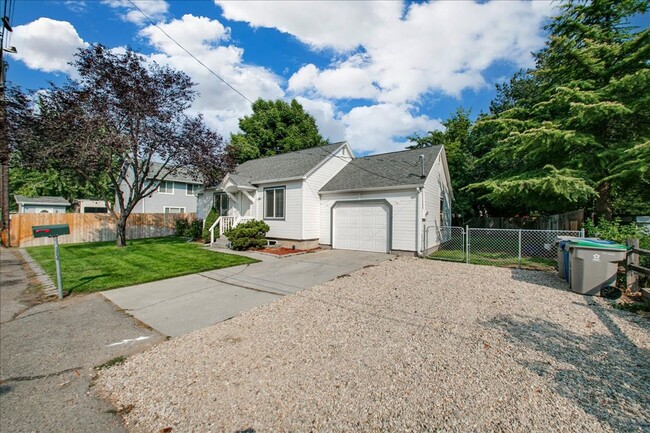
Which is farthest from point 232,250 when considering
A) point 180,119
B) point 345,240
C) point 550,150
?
point 550,150

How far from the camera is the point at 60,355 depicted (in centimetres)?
384

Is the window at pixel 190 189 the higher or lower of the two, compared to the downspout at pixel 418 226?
higher

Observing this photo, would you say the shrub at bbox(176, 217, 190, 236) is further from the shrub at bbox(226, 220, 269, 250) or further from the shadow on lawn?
the shadow on lawn

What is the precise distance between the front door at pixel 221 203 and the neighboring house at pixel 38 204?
1025 inches

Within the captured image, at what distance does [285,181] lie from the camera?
13680mm

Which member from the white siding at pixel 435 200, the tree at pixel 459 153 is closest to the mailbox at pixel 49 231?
the white siding at pixel 435 200

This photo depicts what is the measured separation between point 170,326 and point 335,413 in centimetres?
352

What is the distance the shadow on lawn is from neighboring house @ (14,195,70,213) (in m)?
41.6

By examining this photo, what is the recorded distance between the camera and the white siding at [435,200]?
38.7 ft

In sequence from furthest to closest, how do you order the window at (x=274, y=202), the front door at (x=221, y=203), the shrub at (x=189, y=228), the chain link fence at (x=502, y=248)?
the shrub at (x=189, y=228) → the front door at (x=221, y=203) → the window at (x=274, y=202) → the chain link fence at (x=502, y=248)

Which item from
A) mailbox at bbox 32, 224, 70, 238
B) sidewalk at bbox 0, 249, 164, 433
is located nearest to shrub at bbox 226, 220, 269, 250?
sidewalk at bbox 0, 249, 164, 433

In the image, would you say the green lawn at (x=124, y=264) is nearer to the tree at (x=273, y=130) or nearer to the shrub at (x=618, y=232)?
the shrub at (x=618, y=232)

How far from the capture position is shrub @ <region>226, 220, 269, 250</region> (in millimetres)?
12470

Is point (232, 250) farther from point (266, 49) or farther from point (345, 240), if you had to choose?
point (266, 49)
